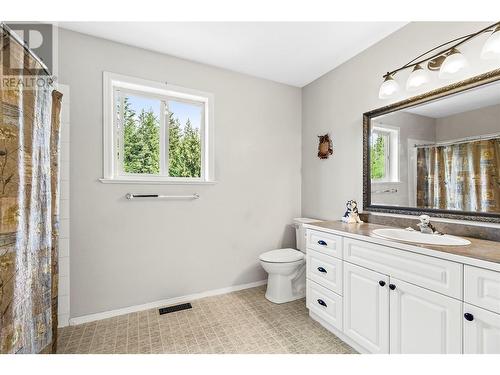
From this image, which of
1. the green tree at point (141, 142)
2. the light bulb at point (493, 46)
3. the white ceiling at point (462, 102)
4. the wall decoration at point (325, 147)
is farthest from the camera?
the wall decoration at point (325, 147)

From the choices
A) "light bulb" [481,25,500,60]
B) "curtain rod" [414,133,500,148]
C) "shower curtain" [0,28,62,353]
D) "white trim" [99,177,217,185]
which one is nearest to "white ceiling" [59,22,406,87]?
"light bulb" [481,25,500,60]

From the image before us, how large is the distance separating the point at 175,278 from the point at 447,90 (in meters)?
2.63

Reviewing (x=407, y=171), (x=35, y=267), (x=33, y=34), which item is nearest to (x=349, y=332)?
(x=407, y=171)

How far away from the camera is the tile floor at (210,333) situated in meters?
1.61

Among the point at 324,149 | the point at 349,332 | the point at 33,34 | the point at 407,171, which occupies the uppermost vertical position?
the point at 33,34

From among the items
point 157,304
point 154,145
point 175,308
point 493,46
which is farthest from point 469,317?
point 154,145

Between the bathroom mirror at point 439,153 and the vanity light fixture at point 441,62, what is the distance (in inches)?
4.8

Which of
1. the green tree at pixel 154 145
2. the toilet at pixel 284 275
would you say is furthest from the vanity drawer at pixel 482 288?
the green tree at pixel 154 145

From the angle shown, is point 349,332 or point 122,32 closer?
point 349,332

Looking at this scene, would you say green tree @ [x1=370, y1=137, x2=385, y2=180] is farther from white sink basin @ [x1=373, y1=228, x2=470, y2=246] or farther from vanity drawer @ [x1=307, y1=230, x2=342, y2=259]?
vanity drawer @ [x1=307, y1=230, x2=342, y2=259]

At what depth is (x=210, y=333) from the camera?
1780 millimetres

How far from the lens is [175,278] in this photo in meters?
2.25

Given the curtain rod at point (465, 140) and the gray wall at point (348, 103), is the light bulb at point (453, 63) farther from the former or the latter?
the curtain rod at point (465, 140)

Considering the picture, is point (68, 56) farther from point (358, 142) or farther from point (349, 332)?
point (349, 332)
